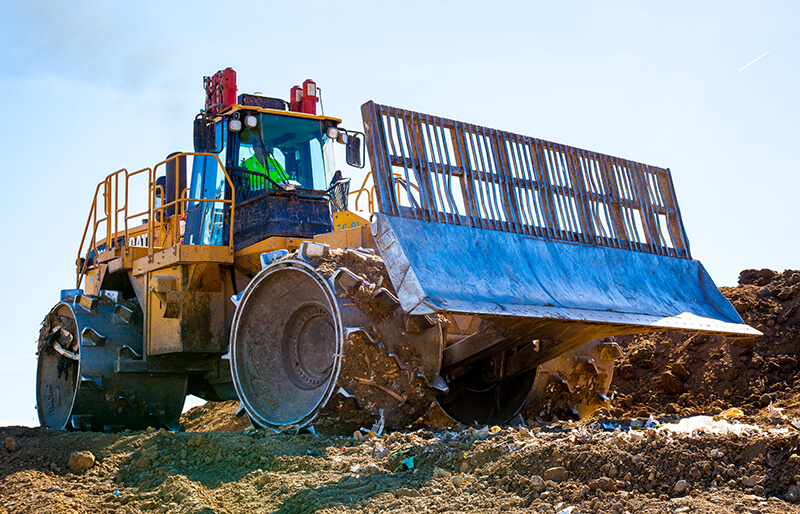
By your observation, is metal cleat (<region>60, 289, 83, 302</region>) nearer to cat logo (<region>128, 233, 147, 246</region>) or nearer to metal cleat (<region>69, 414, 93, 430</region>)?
cat logo (<region>128, 233, 147, 246</region>)

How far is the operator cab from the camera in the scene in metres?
8.39

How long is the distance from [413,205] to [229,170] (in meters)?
2.72

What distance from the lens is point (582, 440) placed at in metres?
4.90

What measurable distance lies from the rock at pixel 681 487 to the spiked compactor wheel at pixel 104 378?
596cm

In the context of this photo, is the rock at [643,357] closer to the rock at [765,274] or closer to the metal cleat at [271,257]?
the rock at [765,274]

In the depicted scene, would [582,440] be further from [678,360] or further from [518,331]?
[678,360]

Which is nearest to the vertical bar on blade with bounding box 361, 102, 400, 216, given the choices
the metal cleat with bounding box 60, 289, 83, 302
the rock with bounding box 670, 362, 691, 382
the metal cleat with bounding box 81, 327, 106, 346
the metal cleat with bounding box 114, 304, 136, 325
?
the metal cleat with bounding box 114, 304, 136, 325

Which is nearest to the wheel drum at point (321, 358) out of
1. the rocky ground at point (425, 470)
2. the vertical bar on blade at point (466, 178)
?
the rocky ground at point (425, 470)

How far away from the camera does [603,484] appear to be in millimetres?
4289

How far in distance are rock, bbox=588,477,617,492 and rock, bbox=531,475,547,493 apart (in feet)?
0.80

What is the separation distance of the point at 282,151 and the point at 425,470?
465 centimetres

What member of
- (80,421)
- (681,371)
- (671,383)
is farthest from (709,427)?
(80,421)

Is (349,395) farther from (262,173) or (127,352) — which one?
(127,352)

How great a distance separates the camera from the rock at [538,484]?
175 inches
